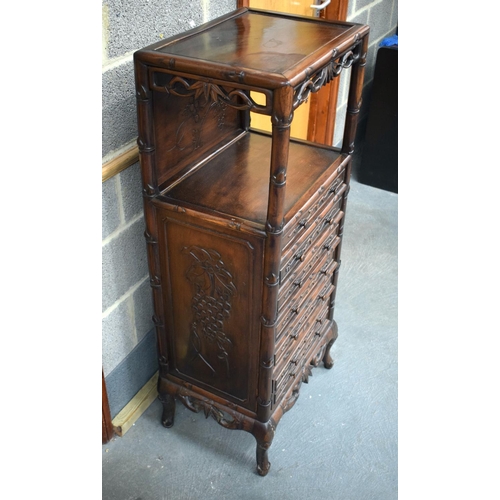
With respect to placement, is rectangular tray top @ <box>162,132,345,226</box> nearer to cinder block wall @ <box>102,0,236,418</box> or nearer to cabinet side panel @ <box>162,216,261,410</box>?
cabinet side panel @ <box>162,216,261,410</box>

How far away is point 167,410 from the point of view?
182cm

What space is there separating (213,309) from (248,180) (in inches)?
14.4

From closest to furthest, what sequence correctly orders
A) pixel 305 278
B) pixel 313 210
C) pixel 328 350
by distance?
pixel 313 210
pixel 305 278
pixel 328 350

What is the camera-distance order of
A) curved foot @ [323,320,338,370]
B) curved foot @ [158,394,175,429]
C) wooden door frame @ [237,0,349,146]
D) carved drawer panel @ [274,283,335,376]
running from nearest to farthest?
carved drawer panel @ [274,283,335,376]
curved foot @ [158,394,175,429]
curved foot @ [323,320,338,370]
wooden door frame @ [237,0,349,146]

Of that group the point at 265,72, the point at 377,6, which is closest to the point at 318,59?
the point at 265,72

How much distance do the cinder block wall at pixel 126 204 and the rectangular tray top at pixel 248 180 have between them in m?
0.18

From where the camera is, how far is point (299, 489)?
1.67m

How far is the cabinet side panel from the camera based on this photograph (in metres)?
1.37

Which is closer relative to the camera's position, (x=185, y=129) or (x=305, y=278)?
(x=185, y=129)

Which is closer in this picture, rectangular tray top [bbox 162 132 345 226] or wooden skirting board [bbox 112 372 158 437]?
rectangular tray top [bbox 162 132 345 226]

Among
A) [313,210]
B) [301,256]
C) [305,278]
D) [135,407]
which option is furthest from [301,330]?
[135,407]

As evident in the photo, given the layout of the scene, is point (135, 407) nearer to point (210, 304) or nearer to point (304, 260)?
point (210, 304)

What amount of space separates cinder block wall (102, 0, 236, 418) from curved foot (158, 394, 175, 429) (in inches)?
5.3

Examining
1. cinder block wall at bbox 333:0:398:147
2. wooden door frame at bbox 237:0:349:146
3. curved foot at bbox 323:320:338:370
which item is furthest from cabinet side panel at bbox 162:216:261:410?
cinder block wall at bbox 333:0:398:147
